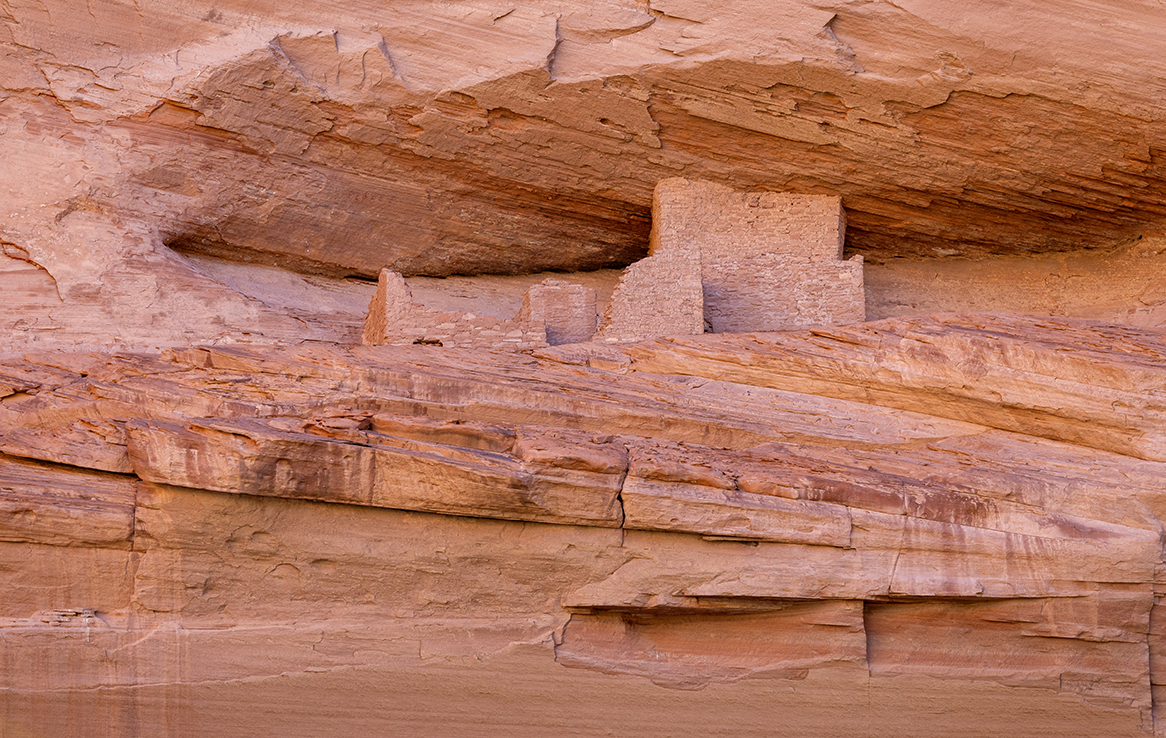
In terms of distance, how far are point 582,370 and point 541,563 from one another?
6.00 ft

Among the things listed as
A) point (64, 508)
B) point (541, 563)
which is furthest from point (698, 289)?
point (64, 508)

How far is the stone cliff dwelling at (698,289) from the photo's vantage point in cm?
965

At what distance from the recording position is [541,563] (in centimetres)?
724

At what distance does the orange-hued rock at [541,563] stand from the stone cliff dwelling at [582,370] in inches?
0.9

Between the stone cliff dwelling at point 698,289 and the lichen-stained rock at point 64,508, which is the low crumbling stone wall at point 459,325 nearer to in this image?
the stone cliff dwelling at point 698,289

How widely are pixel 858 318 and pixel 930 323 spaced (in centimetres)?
202

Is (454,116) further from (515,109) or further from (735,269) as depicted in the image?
(735,269)

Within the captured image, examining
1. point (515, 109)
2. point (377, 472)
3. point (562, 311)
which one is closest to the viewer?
point (377, 472)

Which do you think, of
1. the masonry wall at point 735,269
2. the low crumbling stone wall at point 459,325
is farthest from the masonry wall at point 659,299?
the low crumbling stone wall at point 459,325

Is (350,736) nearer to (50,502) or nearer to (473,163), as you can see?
(50,502)

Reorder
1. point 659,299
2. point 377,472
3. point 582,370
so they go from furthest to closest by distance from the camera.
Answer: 1. point 659,299
2. point 582,370
3. point 377,472

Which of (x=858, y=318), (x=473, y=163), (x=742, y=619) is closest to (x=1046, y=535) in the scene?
(x=742, y=619)

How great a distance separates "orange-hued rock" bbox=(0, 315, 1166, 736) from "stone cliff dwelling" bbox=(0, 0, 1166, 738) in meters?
0.02

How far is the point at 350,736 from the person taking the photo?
679 centimetres
